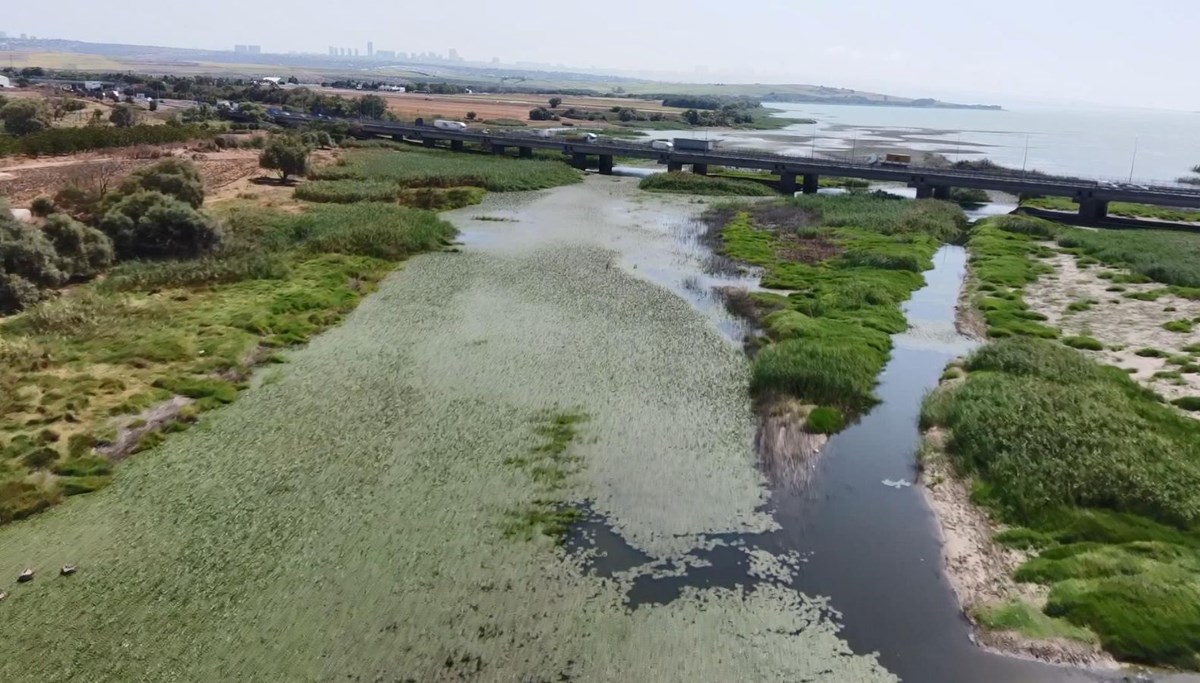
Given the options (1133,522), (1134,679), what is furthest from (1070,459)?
(1134,679)

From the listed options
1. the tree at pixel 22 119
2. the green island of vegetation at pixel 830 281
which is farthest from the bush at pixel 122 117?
the green island of vegetation at pixel 830 281

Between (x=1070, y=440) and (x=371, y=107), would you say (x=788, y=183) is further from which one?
(x=371, y=107)

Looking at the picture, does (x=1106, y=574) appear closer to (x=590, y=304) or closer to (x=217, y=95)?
(x=590, y=304)

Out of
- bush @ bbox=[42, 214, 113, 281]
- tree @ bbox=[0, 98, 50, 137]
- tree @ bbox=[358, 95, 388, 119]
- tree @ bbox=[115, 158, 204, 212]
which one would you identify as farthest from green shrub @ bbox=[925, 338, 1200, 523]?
tree @ bbox=[358, 95, 388, 119]

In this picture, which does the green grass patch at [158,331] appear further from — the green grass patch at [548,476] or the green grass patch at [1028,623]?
the green grass patch at [1028,623]

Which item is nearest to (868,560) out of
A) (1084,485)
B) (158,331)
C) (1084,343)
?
(1084,485)

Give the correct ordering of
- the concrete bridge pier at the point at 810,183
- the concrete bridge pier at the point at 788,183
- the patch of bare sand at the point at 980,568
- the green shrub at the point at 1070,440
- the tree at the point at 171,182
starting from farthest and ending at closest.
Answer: the concrete bridge pier at the point at 788,183 → the concrete bridge pier at the point at 810,183 → the tree at the point at 171,182 → the green shrub at the point at 1070,440 → the patch of bare sand at the point at 980,568
